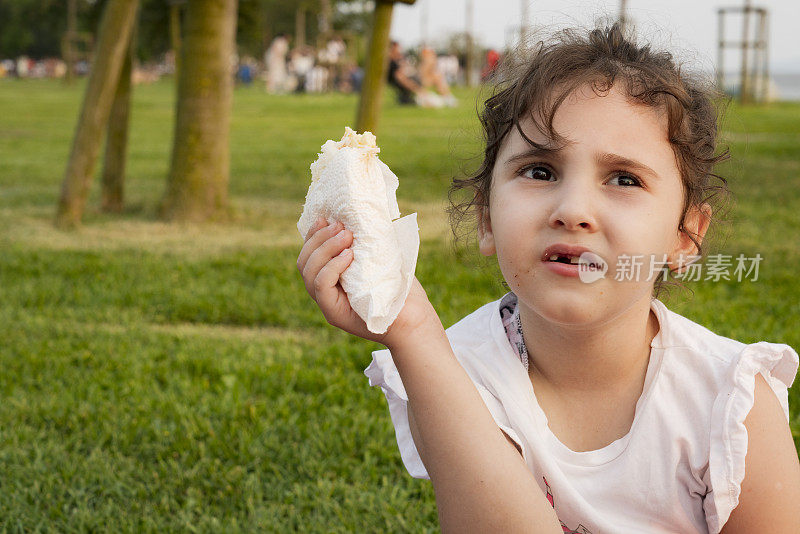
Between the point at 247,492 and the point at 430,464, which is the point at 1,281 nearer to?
the point at 247,492

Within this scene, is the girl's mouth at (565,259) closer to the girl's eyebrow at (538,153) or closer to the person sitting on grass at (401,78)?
the girl's eyebrow at (538,153)

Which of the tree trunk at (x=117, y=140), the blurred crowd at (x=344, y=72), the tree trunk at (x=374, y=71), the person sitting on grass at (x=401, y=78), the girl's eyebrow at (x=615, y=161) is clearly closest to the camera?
the girl's eyebrow at (x=615, y=161)

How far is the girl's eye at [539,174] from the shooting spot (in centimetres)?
157

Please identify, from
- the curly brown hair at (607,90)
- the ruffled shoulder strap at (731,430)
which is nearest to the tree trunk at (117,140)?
the curly brown hair at (607,90)

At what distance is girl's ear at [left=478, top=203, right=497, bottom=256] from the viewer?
179 cm

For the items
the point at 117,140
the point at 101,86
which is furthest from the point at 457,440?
the point at 117,140

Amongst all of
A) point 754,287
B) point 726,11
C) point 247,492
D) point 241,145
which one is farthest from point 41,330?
point 726,11

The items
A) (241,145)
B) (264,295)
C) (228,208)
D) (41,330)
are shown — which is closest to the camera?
(41,330)

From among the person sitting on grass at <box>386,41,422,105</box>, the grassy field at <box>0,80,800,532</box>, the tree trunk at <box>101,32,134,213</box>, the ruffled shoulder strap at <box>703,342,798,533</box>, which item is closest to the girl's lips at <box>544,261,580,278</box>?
the ruffled shoulder strap at <box>703,342,798,533</box>

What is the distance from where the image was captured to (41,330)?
3588mm

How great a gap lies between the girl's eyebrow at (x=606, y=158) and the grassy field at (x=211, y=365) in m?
0.57

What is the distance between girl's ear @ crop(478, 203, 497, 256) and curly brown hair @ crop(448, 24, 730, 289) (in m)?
0.01

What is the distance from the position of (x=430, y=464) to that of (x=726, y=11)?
22.9 metres

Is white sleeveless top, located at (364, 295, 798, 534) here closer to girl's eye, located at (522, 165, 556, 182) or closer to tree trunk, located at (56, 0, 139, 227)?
girl's eye, located at (522, 165, 556, 182)
